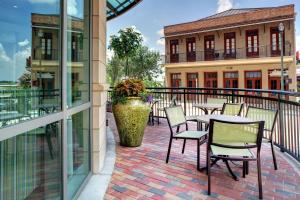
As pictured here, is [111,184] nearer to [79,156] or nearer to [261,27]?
[79,156]

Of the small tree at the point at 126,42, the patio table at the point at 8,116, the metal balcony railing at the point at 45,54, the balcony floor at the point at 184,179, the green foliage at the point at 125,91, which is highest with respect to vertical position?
the small tree at the point at 126,42

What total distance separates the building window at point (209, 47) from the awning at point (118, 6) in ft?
43.8

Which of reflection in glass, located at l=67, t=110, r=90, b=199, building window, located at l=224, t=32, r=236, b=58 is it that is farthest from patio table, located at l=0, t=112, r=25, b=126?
building window, located at l=224, t=32, r=236, b=58

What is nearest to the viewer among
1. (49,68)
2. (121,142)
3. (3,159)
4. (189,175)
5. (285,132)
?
(3,159)

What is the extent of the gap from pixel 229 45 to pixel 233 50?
1.77ft

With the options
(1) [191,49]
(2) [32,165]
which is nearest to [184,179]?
(2) [32,165]

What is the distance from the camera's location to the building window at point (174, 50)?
2008 centimetres

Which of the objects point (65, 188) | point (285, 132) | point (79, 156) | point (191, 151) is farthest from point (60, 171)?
point (285, 132)

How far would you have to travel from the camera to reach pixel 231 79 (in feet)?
59.0

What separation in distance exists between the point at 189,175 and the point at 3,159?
7.11ft

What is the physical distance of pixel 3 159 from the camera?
1.22 m

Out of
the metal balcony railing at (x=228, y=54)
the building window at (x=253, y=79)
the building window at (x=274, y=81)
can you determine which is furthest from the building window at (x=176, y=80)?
the building window at (x=274, y=81)

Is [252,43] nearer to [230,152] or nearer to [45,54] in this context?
[230,152]

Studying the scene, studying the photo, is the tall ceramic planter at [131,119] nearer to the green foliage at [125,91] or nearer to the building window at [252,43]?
the green foliage at [125,91]
